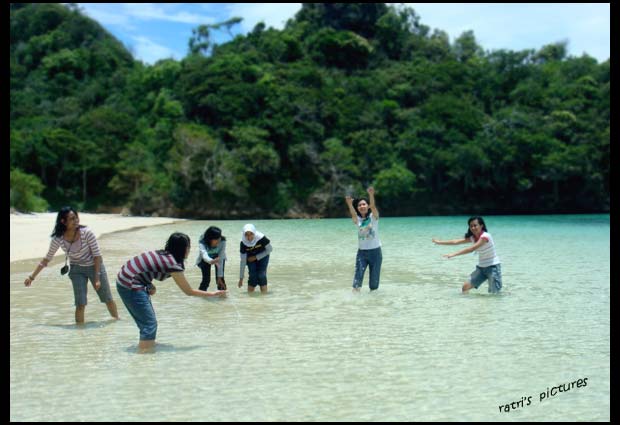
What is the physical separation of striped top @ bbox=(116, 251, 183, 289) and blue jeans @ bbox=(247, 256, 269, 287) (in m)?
3.82

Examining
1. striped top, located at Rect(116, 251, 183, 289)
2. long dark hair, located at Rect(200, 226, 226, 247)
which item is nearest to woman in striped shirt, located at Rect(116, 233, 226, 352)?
striped top, located at Rect(116, 251, 183, 289)

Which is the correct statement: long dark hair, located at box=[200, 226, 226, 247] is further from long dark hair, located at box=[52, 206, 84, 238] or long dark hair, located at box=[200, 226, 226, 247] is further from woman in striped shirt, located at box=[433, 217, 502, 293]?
woman in striped shirt, located at box=[433, 217, 502, 293]

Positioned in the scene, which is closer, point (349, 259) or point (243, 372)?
point (243, 372)

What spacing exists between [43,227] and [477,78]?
44980 millimetres

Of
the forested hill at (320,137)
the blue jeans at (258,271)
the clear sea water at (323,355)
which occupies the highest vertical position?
the forested hill at (320,137)

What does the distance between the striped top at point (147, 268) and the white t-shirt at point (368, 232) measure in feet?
13.2

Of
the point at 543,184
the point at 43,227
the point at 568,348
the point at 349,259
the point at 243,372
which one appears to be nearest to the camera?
the point at 243,372

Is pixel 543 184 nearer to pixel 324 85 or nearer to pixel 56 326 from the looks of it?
pixel 324 85

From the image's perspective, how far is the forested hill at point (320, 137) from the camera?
153 feet

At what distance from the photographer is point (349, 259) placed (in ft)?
54.5

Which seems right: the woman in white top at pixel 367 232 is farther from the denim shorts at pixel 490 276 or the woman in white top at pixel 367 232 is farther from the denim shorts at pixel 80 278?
the denim shorts at pixel 80 278

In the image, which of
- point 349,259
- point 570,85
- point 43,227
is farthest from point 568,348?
point 570,85

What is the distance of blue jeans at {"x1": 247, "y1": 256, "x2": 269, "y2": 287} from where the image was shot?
1003cm

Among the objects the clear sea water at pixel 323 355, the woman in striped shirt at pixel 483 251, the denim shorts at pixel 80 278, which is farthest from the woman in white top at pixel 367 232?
the denim shorts at pixel 80 278
